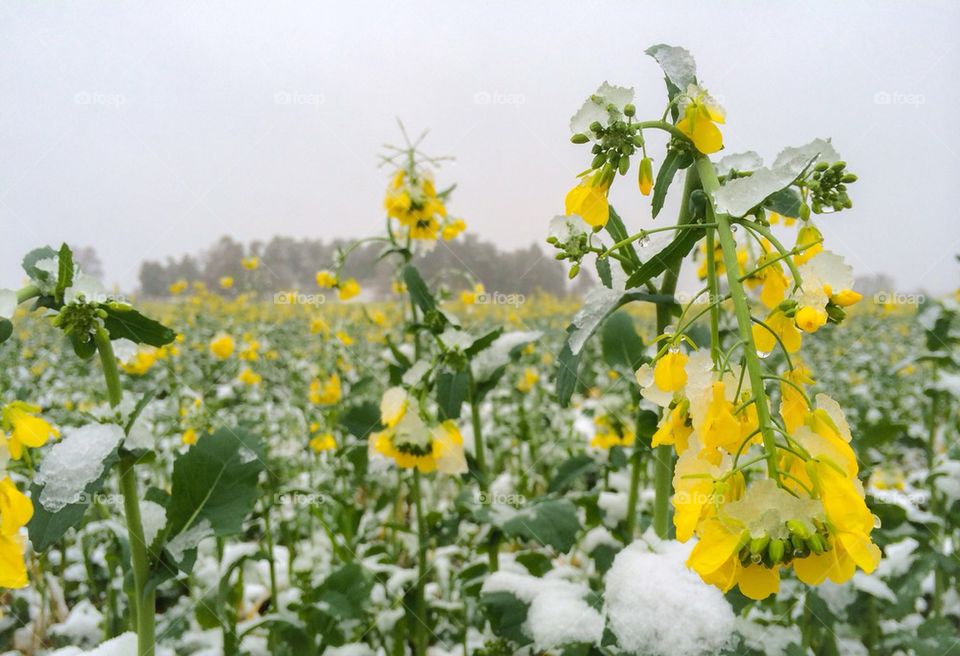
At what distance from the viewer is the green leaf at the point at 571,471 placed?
168 centimetres

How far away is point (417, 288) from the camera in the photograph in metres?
1.63

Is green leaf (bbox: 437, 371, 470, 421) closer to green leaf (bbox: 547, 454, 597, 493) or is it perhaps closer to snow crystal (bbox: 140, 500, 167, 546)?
green leaf (bbox: 547, 454, 597, 493)

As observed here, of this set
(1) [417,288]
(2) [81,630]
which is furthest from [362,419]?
(2) [81,630]

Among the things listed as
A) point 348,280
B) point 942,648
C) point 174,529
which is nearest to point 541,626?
point 174,529

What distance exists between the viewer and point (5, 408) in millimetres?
757

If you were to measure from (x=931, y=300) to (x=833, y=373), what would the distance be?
274 centimetres

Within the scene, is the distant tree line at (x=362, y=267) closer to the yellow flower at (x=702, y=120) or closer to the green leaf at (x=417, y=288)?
the green leaf at (x=417, y=288)

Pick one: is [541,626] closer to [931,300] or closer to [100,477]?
[100,477]

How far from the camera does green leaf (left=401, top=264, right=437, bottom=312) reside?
162 centimetres

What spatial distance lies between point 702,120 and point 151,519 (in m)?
1.12

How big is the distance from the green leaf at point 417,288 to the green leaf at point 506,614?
28.0 inches

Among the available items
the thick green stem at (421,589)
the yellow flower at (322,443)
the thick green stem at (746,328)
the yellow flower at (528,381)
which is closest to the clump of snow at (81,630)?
the yellow flower at (322,443)

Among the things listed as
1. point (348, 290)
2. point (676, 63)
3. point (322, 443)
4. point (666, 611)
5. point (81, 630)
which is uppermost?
point (676, 63)

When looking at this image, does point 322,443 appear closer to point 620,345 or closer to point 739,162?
point 620,345
